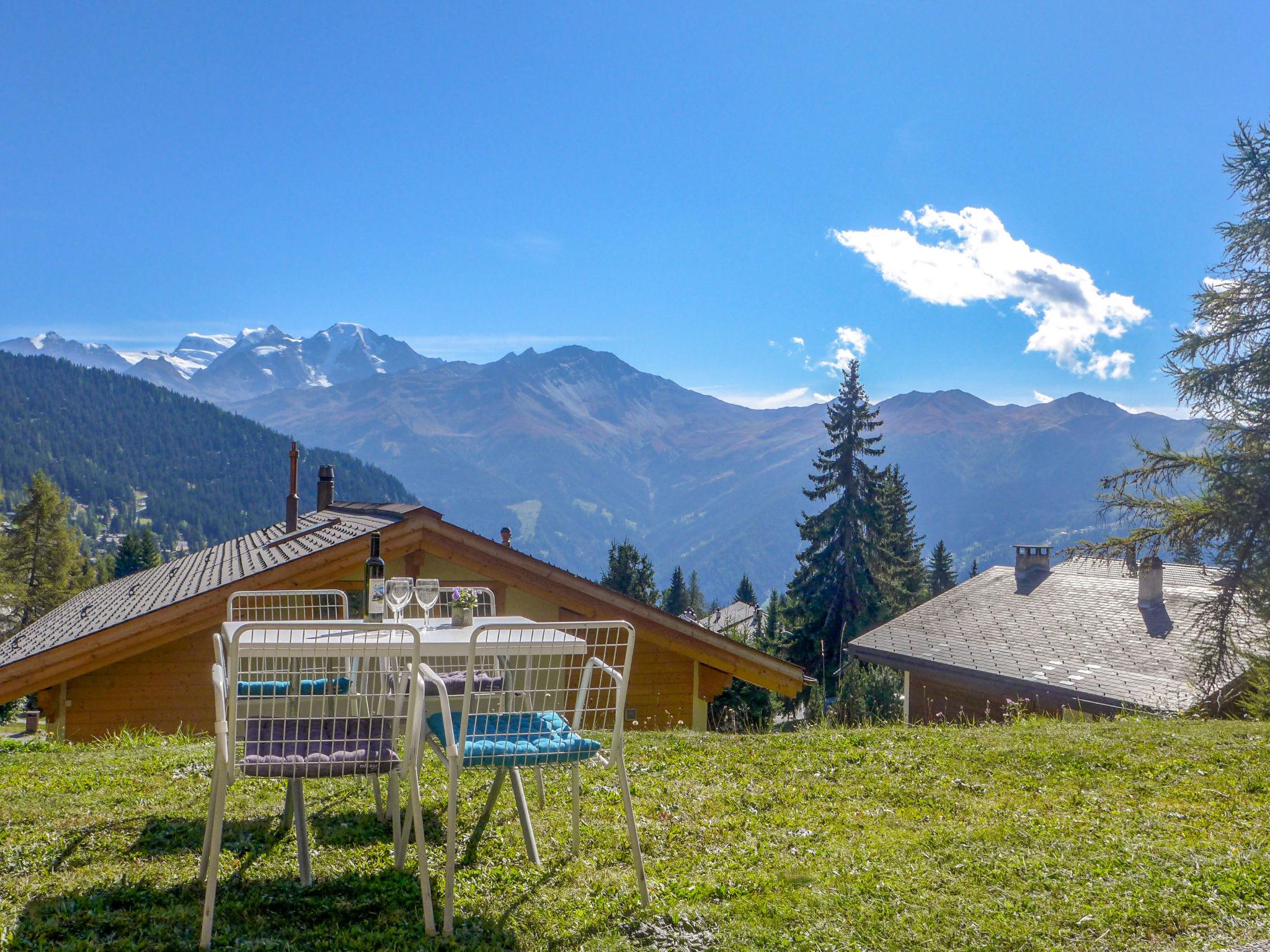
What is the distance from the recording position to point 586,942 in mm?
3350

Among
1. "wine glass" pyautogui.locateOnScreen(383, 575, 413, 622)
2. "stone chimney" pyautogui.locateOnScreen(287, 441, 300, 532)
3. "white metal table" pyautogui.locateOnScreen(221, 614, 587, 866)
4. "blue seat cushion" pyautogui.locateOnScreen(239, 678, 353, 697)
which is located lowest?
"blue seat cushion" pyautogui.locateOnScreen(239, 678, 353, 697)

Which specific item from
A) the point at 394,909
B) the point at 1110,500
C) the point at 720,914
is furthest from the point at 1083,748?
the point at 1110,500

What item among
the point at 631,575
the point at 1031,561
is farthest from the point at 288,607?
the point at 631,575

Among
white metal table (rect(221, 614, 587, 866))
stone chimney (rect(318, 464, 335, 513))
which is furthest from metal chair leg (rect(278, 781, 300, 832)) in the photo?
stone chimney (rect(318, 464, 335, 513))

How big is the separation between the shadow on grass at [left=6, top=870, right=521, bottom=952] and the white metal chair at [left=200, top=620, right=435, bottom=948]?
0.38ft

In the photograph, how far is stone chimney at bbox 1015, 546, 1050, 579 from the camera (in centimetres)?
2303

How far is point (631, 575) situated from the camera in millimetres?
57750

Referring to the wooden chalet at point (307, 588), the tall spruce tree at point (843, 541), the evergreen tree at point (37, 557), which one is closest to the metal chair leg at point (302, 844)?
the wooden chalet at point (307, 588)

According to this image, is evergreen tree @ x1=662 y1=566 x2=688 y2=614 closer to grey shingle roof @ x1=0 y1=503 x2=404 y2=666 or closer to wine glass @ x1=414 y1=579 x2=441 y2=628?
grey shingle roof @ x1=0 y1=503 x2=404 y2=666

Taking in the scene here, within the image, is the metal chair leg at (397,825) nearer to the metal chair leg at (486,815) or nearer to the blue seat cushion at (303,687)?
the metal chair leg at (486,815)

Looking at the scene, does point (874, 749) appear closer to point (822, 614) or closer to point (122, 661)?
point (122, 661)

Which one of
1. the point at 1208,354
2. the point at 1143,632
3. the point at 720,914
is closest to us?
the point at 720,914

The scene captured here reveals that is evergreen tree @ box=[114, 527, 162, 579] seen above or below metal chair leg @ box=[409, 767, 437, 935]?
above

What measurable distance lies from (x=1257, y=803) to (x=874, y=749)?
2.56 meters
